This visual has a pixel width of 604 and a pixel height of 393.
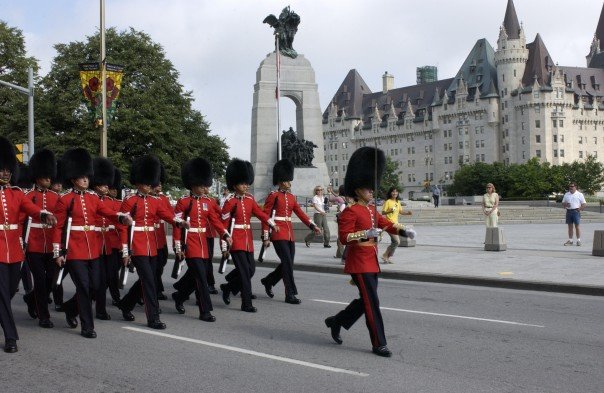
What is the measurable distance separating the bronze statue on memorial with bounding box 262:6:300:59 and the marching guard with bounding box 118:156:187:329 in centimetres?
3635

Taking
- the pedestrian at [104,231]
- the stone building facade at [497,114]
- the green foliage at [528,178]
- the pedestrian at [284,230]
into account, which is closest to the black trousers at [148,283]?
the pedestrian at [104,231]

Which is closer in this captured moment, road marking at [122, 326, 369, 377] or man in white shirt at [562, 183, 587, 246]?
road marking at [122, 326, 369, 377]

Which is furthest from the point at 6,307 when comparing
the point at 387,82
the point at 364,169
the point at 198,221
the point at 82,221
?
the point at 387,82

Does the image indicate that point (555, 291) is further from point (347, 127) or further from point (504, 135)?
point (347, 127)

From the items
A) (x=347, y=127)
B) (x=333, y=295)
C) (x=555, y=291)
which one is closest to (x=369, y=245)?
(x=333, y=295)

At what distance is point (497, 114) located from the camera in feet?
482

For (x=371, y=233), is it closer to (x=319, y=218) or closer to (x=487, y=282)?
(x=487, y=282)

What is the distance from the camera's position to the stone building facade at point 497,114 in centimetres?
14175

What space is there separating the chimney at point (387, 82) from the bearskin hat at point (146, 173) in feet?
552

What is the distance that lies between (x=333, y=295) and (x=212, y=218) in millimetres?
3316

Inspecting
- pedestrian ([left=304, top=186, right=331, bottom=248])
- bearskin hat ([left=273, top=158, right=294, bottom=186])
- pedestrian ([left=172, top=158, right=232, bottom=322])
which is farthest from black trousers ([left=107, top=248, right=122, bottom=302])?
pedestrian ([left=304, top=186, right=331, bottom=248])

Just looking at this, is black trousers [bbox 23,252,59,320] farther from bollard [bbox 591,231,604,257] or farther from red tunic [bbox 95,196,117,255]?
bollard [bbox 591,231,604,257]

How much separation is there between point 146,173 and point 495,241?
42.7ft

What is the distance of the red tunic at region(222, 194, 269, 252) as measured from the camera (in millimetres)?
12109
